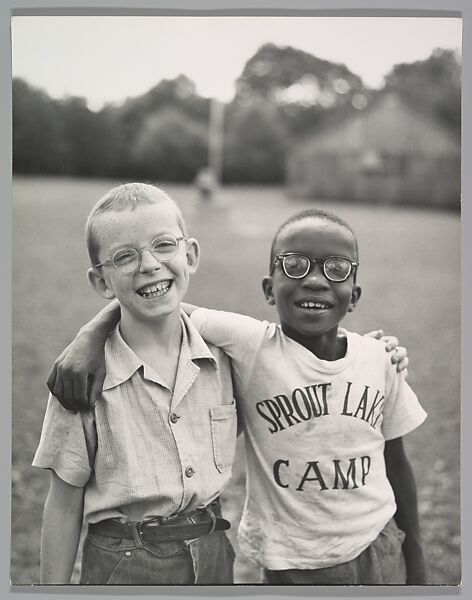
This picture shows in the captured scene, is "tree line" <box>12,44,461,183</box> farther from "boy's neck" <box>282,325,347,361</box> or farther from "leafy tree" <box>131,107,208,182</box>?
"boy's neck" <box>282,325,347,361</box>

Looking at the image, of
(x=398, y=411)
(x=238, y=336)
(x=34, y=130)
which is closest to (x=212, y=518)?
(x=238, y=336)

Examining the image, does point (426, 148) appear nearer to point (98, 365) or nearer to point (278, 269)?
point (278, 269)

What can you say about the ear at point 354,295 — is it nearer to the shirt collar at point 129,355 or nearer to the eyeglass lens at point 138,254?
the shirt collar at point 129,355

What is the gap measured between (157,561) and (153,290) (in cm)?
78

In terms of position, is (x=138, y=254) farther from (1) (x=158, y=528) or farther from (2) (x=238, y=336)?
(1) (x=158, y=528)

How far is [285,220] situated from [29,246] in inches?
31.1

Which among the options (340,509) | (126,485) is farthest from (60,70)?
(340,509)

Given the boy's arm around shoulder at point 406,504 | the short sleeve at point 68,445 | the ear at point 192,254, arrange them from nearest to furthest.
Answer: the short sleeve at point 68,445, the ear at point 192,254, the boy's arm around shoulder at point 406,504

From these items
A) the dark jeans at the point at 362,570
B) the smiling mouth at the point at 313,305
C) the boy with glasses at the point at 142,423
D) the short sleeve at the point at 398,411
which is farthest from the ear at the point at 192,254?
the dark jeans at the point at 362,570

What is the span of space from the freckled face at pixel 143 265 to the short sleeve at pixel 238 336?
12cm

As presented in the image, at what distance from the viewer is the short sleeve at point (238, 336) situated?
7.43ft

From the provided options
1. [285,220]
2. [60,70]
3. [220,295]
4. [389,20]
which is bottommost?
[220,295]

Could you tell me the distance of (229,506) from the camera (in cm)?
237

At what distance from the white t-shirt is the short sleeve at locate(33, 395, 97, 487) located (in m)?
0.43
